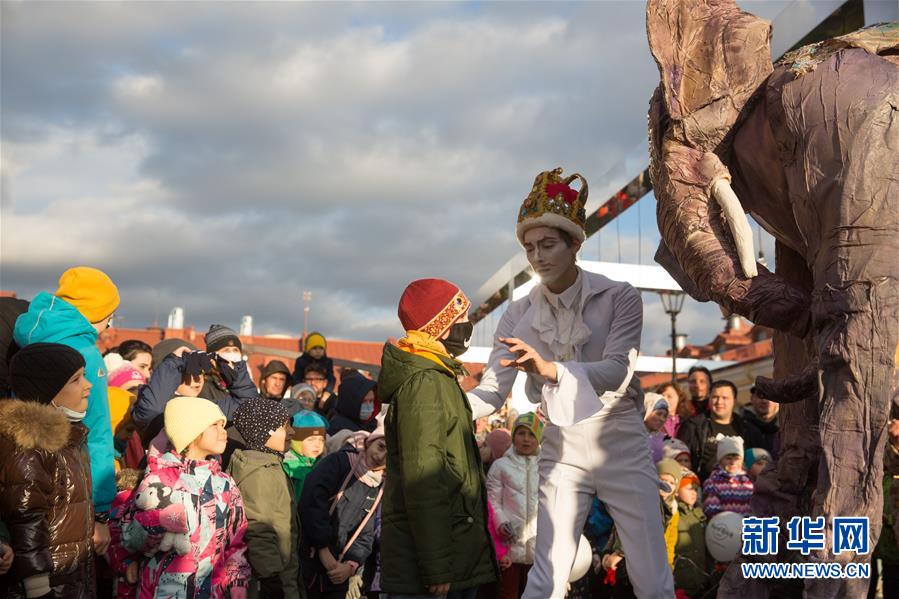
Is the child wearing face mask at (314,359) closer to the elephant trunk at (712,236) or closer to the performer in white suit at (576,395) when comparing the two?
the performer in white suit at (576,395)

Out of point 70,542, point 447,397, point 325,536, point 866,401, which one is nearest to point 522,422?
point 325,536

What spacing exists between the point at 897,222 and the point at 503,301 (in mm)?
18929

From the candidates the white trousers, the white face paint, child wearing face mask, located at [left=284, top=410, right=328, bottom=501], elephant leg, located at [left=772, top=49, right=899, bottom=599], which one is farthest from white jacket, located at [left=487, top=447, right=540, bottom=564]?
elephant leg, located at [left=772, top=49, right=899, bottom=599]

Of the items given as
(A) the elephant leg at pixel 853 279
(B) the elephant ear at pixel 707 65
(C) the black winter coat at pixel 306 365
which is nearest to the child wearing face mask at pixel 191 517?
(B) the elephant ear at pixel 707 65

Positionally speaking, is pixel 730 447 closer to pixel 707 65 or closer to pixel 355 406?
pixel 355 406

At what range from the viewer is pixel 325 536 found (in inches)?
207

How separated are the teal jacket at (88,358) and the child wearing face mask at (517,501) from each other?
2492 mm

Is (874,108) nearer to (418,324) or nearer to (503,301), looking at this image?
(418,324)

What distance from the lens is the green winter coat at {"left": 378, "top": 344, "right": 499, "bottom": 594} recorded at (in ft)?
11.2

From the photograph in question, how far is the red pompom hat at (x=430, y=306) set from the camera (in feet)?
12.6

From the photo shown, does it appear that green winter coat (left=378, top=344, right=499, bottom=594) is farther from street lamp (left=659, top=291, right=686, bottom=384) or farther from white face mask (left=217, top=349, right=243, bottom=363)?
street lamp (left=659, top=291, right=686, bottom=384)

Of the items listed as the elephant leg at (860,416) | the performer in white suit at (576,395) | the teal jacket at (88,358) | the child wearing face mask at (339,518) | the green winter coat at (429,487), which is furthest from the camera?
the child wearing face mask at (339,518)

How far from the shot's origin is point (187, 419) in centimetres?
463

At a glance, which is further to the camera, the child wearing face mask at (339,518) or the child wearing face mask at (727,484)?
the child wearing face mask at (727,484)
